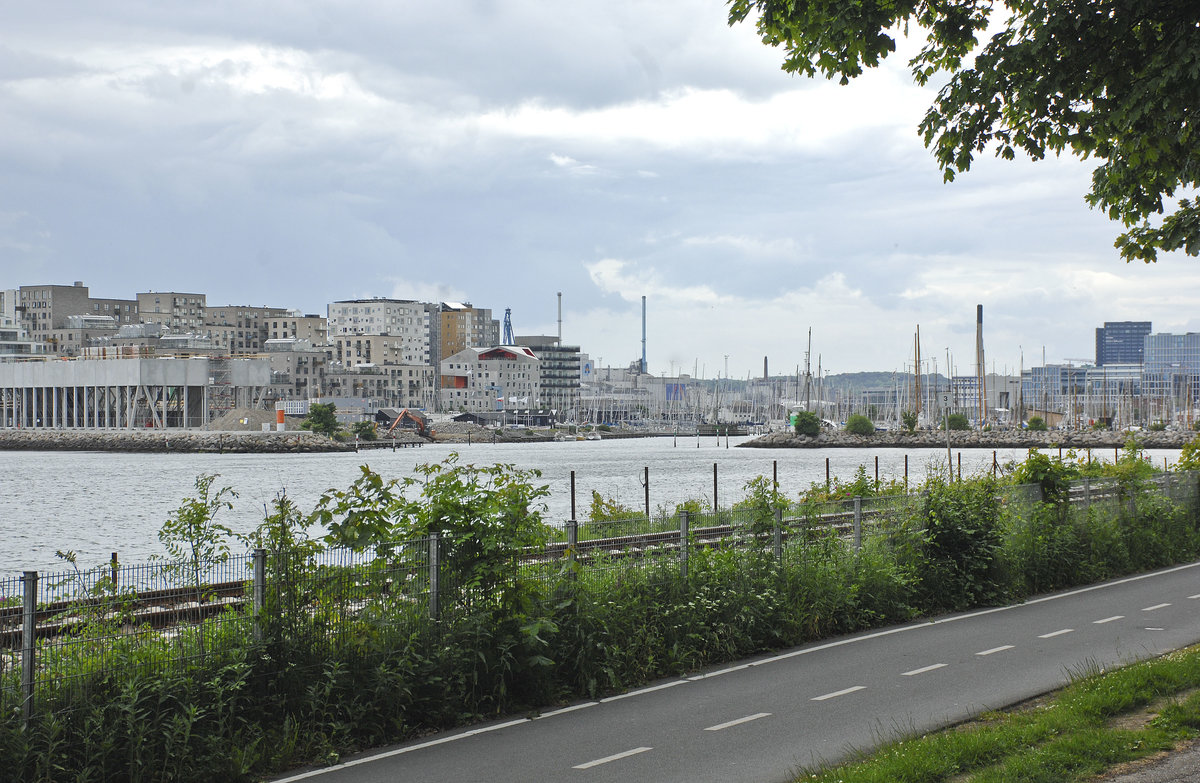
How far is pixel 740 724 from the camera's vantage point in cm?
1138

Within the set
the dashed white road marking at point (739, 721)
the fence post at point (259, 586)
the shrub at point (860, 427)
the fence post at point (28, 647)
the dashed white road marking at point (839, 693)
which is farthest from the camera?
the shrub at point (860, 427)

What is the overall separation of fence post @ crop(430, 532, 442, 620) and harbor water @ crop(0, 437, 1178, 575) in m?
13.1

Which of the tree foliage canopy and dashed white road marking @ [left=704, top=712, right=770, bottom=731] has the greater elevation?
the tree foliage canopy

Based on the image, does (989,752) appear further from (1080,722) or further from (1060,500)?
(1060,500)

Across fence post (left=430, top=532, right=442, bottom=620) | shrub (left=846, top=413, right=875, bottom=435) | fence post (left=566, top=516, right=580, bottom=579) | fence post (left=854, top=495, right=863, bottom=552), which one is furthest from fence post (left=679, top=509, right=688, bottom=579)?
shrub (left=846, top=413, right=875, bottom=435)

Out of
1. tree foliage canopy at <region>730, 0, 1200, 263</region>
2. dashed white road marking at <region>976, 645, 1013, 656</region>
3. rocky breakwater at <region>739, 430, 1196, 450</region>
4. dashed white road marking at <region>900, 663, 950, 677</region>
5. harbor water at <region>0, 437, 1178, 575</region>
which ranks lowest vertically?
harbor water at <region>0, 437, 1178, 575</region>

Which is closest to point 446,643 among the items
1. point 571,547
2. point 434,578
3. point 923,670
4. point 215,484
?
point 434,578

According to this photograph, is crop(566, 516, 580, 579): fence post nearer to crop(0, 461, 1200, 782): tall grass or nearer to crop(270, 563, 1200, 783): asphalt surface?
crop(0, 461, 1200, 782): tall grass

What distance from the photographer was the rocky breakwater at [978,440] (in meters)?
151

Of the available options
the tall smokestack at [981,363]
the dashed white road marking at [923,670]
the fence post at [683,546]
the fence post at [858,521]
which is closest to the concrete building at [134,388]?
the tall smokestack at [981,363]

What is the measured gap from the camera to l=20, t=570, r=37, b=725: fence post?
9.05 metres

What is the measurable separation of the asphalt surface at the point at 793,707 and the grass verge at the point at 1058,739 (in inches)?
20.4

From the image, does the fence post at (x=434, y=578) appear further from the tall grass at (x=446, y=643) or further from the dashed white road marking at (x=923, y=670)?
the dashed white road marking at (x=923, y=670)

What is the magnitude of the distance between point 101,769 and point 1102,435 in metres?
168
